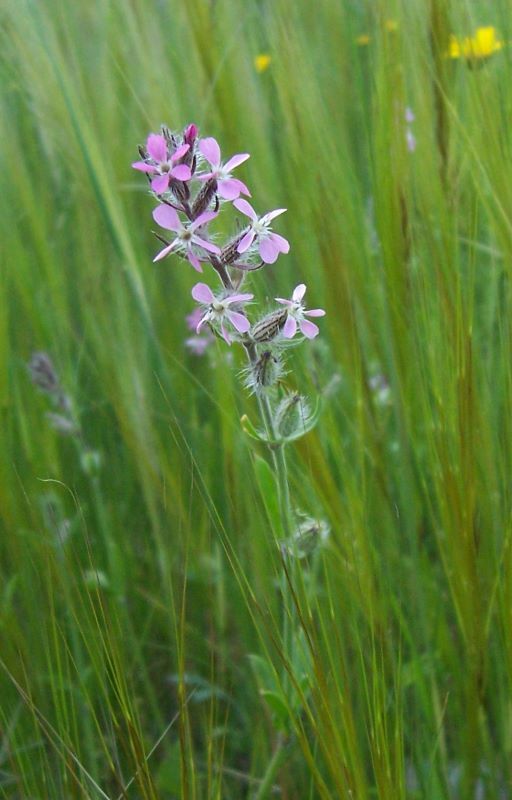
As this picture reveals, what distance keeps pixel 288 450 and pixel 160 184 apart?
11.4 inches

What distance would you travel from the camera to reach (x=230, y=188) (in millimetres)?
714

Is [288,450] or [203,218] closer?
[203,218]

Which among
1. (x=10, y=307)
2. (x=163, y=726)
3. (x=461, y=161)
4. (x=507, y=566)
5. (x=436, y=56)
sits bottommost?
(x=163, y=726)

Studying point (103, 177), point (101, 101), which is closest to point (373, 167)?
point (103, 177)

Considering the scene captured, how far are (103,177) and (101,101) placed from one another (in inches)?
18.0

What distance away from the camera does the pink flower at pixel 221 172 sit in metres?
0.70

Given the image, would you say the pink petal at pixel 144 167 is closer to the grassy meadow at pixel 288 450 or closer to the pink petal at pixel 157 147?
the pink petal at pixel 157 147

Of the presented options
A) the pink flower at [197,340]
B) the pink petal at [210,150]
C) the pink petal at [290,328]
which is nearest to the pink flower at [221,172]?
the pink petal at [210,150]

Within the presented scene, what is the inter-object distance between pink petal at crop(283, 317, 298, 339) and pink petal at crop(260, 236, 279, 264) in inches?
1.9

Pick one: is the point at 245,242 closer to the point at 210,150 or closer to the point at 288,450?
the point at 210,150

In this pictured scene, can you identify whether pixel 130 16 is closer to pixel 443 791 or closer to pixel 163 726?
pixel 163 726

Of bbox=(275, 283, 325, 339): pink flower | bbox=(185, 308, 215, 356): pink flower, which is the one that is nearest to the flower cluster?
bbox=(275, 283, 325, 339): pink flower

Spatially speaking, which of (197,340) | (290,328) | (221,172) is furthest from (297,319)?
(197,340)

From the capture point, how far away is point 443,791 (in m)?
0.77
